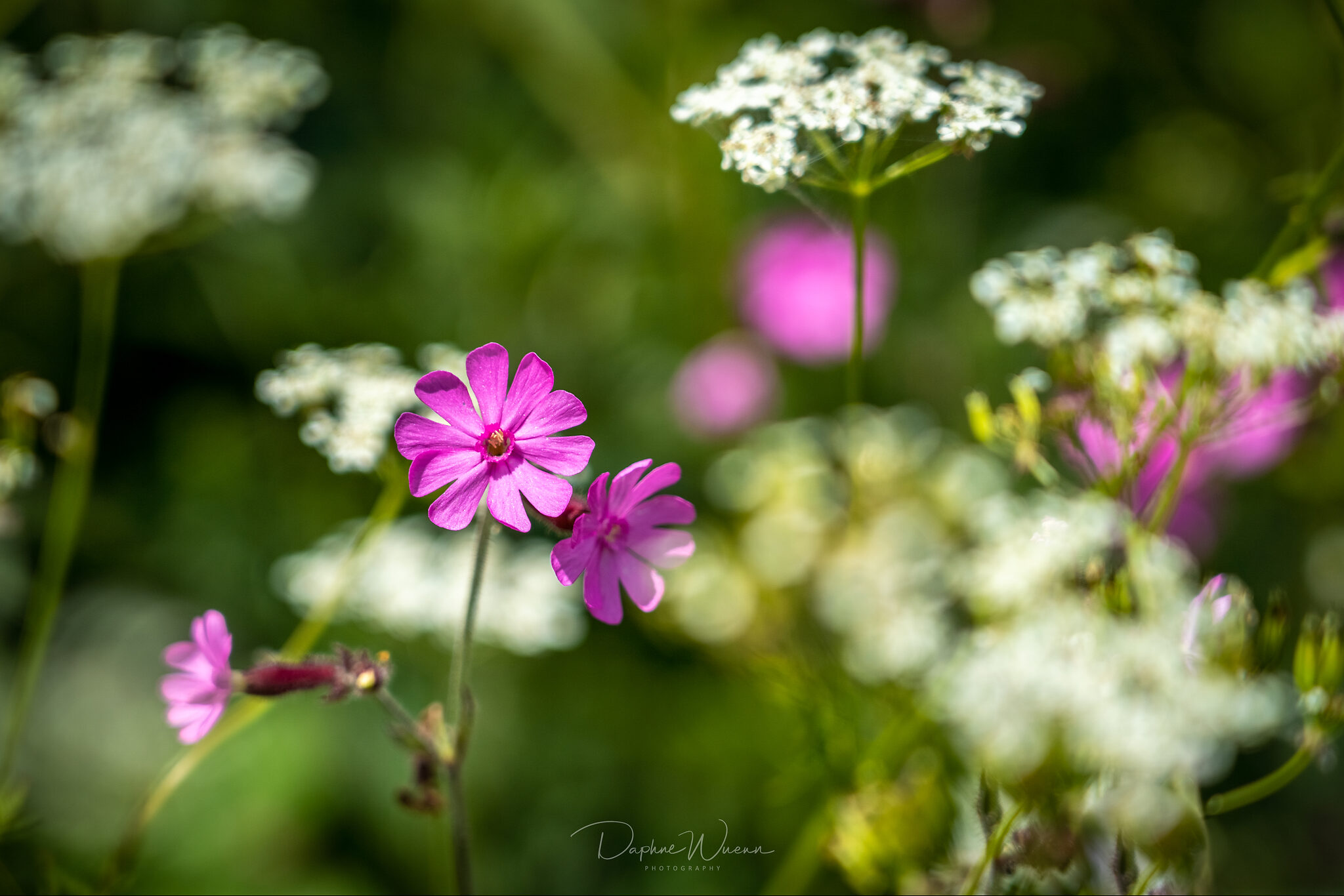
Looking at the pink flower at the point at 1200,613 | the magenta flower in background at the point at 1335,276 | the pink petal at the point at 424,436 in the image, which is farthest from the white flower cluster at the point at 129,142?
the magenta flower in background at the point at 1335,276

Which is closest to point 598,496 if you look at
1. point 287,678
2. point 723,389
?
point 287,678

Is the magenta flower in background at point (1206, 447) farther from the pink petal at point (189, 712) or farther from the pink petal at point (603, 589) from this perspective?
the pink petal at point (189, 712)

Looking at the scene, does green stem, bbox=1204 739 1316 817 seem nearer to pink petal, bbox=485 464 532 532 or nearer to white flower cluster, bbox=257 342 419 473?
pink petal, bbox=485 464 532 532

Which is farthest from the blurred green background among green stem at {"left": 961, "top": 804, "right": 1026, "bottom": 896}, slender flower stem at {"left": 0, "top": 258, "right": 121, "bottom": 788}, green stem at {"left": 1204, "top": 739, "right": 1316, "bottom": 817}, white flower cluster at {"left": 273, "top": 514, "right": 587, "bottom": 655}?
green stem at {"left": 1204, "top": 739, "right": 1316, "bottom": 817}

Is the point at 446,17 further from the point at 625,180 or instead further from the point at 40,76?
the point at 40,76

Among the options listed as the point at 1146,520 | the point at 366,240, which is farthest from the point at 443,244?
the point at 1146,520

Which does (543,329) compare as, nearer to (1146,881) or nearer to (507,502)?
(507,502)
